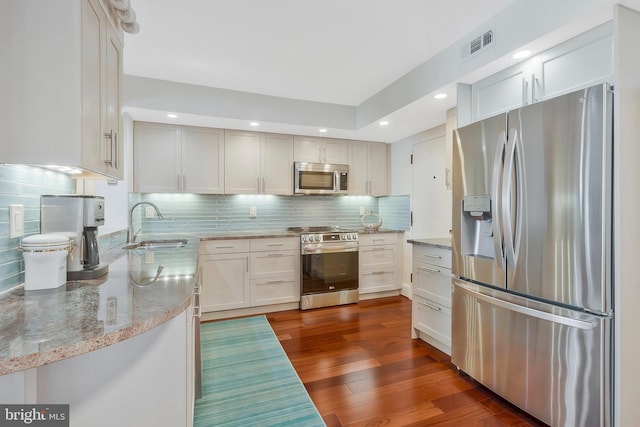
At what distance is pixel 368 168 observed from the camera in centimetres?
444

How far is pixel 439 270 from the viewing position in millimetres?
2529

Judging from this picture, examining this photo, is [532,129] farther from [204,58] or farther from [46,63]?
[204,58]

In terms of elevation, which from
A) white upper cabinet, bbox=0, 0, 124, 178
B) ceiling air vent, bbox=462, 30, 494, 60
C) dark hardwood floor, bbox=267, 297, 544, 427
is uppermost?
ceiling air vent, bbox=462, 30, 494, 60

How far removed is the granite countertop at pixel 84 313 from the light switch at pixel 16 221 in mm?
213

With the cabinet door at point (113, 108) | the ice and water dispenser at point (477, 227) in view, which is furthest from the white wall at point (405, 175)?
the cabinet door at point (113, 108)

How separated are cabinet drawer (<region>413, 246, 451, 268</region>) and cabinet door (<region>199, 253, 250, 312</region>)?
72.9 inches

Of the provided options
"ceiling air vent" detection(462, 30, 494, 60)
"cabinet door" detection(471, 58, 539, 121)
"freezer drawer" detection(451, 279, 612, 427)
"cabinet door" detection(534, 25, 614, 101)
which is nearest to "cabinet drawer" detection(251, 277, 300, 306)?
"freezer drawer" detection(451, 279, 612, 427)

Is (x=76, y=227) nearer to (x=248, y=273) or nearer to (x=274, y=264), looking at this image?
(x=248, y=273)

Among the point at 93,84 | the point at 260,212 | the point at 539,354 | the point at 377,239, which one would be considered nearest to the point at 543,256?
the point at 539,354

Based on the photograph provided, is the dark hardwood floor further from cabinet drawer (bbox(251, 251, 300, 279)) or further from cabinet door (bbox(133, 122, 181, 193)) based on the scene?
cabinet door (bbox(133, 122, 181, 193))

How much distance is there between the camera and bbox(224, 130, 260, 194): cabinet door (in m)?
3.72

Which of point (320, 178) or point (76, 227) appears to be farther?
point (320, 178)

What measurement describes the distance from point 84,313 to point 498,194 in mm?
2054

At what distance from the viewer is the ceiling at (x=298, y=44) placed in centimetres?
194
